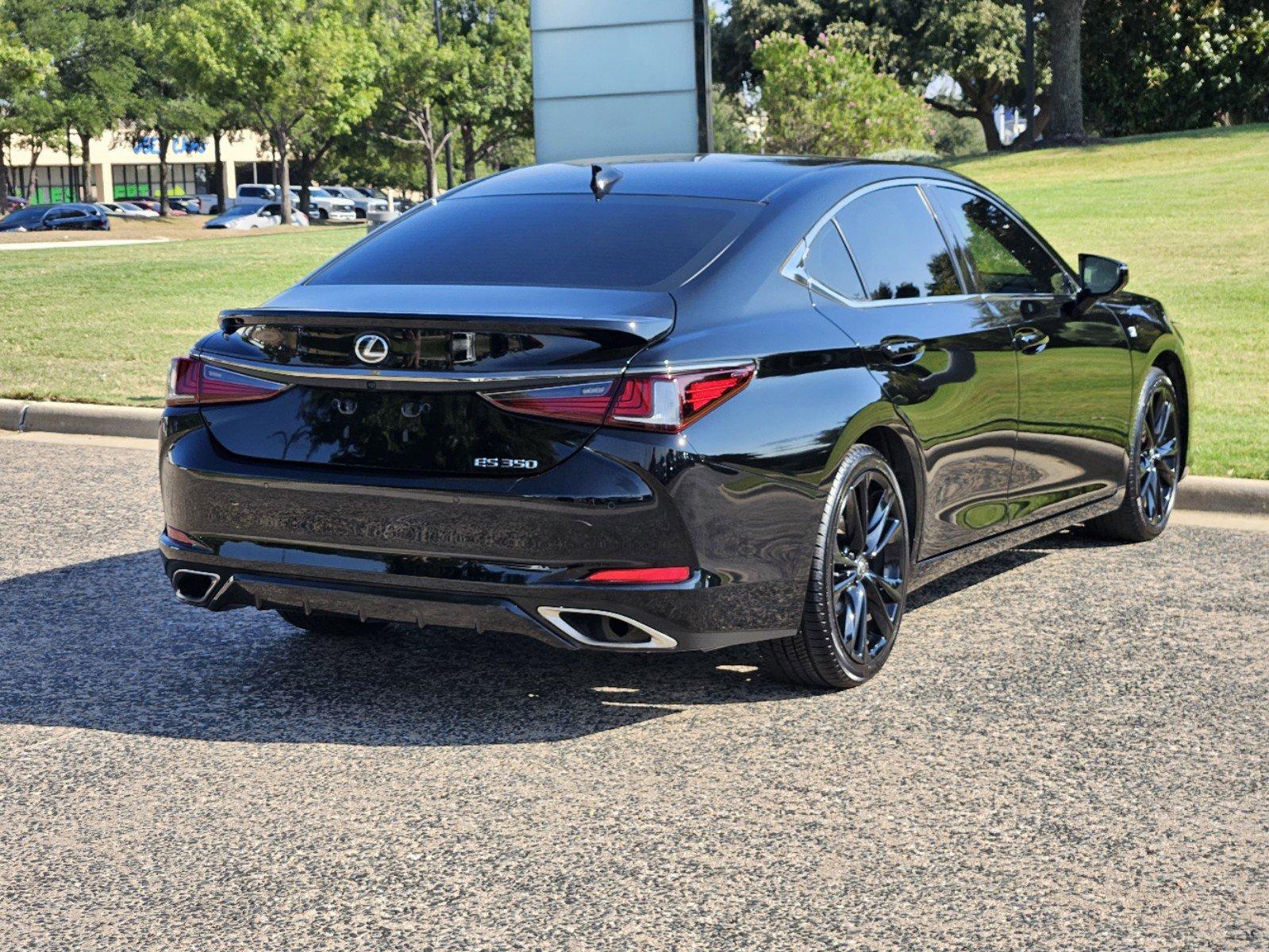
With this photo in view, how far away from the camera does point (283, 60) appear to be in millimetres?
54938

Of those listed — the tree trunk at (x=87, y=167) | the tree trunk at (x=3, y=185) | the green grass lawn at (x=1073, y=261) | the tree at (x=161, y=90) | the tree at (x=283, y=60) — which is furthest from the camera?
the tree trunk at (x=87, y=167)

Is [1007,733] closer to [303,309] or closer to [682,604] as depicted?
[682,604]

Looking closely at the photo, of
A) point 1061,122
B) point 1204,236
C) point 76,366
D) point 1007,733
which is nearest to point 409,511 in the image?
point 1007,733

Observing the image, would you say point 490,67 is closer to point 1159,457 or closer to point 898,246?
point 1159,457

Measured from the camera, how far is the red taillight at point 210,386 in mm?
4934

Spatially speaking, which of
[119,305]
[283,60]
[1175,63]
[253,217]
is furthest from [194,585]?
[253,217]

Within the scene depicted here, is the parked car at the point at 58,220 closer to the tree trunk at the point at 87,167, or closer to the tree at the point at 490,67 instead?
the tree trunk at the point at 87,167

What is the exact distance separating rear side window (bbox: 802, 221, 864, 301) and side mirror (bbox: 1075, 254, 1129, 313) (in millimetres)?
1713

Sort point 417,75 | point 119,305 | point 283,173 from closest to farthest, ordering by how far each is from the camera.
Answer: point 119,305 → point 283,173 → point 417,75

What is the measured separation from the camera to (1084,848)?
13.1 ft

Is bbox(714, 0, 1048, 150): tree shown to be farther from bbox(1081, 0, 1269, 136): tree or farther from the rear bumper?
the rear bumper

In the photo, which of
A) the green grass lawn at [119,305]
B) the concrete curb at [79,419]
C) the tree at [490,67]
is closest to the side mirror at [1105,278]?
the concrete curb at [79,419]

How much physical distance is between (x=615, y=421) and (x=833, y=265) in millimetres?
1264

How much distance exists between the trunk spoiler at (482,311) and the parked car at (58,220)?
178 feet
